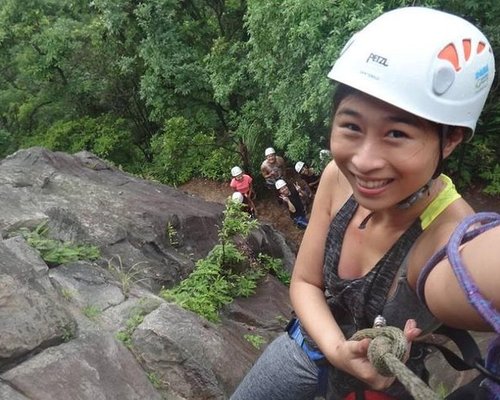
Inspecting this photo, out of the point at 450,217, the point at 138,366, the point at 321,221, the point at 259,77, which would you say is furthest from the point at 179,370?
the point at 259,77

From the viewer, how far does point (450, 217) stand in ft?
4.38

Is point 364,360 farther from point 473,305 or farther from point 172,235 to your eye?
point 172,235

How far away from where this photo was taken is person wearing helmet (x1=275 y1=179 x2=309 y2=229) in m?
9.94

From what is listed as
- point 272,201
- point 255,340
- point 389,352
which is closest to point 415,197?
point 389,352

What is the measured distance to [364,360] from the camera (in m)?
1.26

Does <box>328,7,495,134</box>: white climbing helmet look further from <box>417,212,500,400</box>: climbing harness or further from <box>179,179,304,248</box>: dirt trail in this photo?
<box>179,179,304,248</box>: dirt trail

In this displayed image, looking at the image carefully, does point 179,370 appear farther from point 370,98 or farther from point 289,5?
point 289,5

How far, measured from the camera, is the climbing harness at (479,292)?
0.86 meters

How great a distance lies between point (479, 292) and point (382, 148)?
0.47m

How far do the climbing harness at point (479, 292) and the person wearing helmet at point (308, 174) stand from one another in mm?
8606

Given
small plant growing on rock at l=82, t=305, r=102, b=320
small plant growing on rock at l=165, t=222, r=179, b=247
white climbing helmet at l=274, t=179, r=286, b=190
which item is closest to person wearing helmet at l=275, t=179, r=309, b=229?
white climbing helmet at l=274, t=179, r=286, b=190

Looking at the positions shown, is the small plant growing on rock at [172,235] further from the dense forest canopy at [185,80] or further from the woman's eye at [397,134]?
the woman's eye at [397,134]

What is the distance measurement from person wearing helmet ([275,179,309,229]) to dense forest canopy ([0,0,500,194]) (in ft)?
2.41

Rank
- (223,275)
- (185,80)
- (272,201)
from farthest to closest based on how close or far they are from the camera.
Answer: (272,201), (185,80), (223,275)
